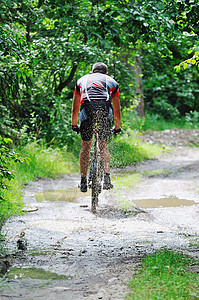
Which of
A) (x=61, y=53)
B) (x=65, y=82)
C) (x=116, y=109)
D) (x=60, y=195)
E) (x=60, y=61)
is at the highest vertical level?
(x=61, y=53)

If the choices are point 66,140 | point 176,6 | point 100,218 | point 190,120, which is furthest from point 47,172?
point 190,120

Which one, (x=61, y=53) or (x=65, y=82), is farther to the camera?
(x=65, y=82)

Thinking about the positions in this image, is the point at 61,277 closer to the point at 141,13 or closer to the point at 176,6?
the point at 176,6

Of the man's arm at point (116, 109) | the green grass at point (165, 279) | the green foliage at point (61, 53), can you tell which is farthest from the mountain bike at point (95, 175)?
the green grass at point (165, 279)

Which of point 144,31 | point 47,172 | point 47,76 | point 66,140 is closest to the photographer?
point 144,31

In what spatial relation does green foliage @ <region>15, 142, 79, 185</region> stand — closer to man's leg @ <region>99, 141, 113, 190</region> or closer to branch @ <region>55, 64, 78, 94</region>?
branch @ <region>55, 64, 78, 94</region>

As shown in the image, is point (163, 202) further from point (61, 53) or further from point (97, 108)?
point (61, 53)

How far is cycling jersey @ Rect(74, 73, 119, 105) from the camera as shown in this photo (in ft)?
19.5

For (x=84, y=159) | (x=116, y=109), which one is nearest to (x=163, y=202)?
(x=84, y=159)

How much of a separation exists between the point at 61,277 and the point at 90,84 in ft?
10.6

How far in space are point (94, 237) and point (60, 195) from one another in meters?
3.01

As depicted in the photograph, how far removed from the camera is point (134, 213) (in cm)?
605

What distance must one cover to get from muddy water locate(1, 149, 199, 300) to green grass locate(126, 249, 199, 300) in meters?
0.11

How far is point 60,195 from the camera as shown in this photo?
304 inches
